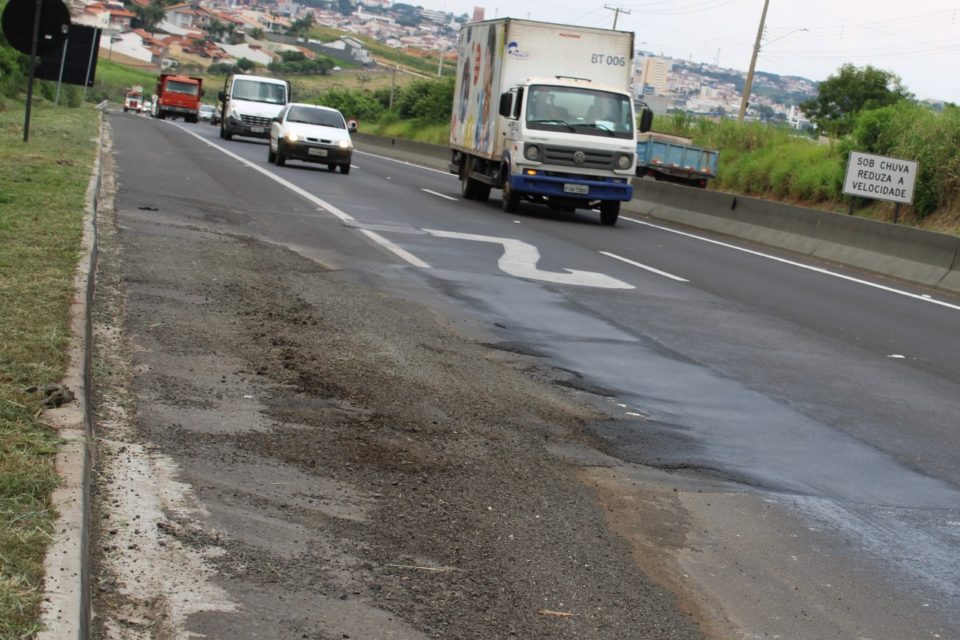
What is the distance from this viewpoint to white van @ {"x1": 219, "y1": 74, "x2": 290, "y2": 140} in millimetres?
46156

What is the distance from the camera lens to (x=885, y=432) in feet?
26.3

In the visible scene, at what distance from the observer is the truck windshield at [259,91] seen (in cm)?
4734

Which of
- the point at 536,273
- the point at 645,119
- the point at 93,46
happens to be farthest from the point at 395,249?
the point at 93,46

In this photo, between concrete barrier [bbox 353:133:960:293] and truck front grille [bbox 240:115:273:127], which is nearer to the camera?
concrete barrier [bbox 353:133:960:293]

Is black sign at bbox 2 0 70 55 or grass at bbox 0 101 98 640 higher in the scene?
black sign at bbox 2 0 70 55

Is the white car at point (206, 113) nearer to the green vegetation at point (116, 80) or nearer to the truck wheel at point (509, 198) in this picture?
the green vegetation at point (116, 80)

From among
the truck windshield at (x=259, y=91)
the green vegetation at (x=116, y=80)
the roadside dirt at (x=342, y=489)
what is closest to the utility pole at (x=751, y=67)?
the truck windshield at (x=259, y=91)

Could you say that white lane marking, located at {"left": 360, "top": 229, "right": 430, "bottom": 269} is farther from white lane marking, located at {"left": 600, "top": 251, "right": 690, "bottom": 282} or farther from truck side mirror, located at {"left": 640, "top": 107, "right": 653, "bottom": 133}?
truck side mirror, located at {"left": 640, "top": 107, "right": 653, "bottom": 133}

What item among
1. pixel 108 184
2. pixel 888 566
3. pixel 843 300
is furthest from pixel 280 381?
pixel 108 184

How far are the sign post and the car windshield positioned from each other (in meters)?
14.9

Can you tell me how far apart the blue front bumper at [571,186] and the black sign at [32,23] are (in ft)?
25.2

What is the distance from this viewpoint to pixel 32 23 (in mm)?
21719

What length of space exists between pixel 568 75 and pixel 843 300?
36.5 feet

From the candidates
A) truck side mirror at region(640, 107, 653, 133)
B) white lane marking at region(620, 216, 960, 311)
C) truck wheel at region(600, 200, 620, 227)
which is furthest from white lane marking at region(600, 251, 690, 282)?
truck side mirror at region(640, 107, 653, 133)
